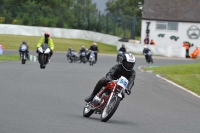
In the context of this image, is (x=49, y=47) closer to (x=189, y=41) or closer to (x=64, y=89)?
(x=64, y=89)

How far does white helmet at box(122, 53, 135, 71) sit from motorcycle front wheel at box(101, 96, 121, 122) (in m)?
0.75

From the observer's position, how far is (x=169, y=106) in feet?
53.6

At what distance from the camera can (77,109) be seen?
14.0 m

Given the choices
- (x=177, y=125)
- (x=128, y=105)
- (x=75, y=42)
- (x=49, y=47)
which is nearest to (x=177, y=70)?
(x=49, y=47)

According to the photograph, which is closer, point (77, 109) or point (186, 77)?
point (77, 109)

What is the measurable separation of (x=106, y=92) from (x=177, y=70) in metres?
21.9

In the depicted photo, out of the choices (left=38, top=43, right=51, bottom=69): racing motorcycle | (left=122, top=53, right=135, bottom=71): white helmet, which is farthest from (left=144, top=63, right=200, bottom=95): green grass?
(left=122, top=53, right=135, bottom=71): white helmet

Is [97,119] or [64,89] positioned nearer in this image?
[97,119]

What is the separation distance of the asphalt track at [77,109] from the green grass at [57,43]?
38.3 m

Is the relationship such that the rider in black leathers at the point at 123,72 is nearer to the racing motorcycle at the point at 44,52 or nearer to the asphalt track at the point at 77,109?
the asphalt track at the point at 77,109

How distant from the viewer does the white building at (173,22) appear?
223ft

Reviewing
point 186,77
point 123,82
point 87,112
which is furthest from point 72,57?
point 123,82

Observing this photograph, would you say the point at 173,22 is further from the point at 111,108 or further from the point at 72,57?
the point at 111,108

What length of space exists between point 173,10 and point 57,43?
45.5 feet
